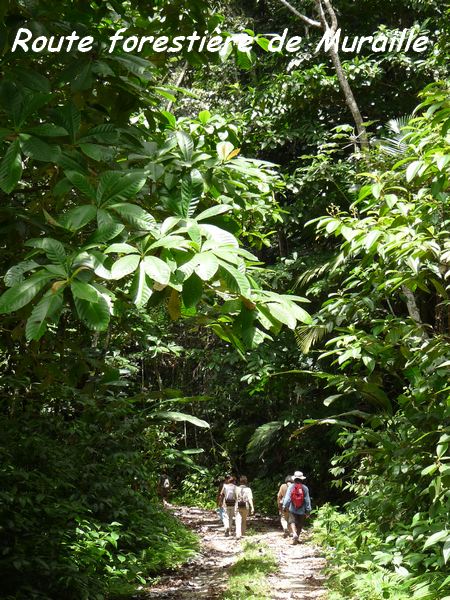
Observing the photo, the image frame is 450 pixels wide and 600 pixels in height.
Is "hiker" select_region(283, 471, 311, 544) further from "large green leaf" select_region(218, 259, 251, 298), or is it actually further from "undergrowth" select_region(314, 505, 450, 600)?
"large green leaf" select_region(218, 259, 251, 298)

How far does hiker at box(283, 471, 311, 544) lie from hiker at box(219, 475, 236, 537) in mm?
1058

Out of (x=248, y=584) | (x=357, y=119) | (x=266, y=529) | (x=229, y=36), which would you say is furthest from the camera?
(x=266, y=529)

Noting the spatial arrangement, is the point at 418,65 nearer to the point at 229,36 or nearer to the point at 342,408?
the point at 342,408

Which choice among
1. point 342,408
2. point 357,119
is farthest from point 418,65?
point 342,408

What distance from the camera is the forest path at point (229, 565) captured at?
266 inches

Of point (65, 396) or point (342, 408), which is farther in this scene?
point (342, 408)

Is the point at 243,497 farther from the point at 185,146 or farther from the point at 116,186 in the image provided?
the point at 116,186

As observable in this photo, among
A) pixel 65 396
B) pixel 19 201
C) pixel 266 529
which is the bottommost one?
pixel 266 529

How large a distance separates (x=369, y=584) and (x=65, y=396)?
305 cm

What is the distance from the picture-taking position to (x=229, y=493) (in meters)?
10.8

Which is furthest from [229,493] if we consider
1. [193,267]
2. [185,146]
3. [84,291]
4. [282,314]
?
[84,291]

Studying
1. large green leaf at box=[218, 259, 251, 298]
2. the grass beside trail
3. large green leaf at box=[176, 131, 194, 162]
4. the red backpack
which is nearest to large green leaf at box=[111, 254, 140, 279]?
large green leaf at box=[218, 259, 251, 298]

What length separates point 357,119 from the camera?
8.33 meters

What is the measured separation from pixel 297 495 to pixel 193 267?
827cm
